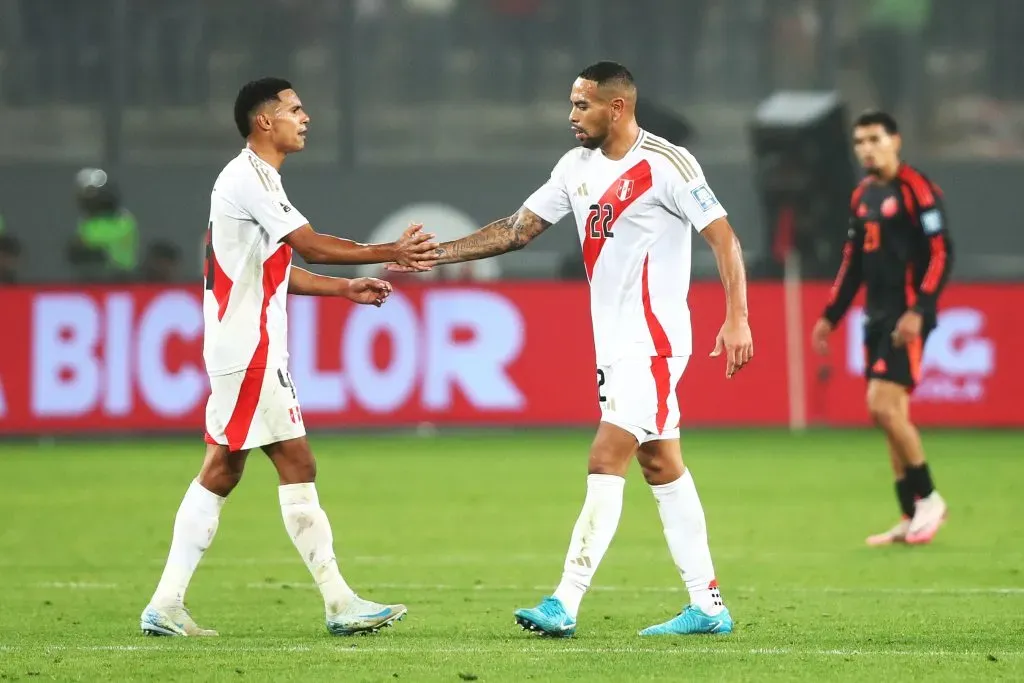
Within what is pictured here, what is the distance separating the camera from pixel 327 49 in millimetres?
28719

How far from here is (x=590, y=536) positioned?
6.68 m

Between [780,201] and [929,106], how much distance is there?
512 centimetres

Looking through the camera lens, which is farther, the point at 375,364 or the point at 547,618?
the point at 375,364

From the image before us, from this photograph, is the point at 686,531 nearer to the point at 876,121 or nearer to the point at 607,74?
the point at 607,74

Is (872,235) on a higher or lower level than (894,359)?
higher

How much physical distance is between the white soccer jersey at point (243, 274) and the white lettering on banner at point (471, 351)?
33.3 feet

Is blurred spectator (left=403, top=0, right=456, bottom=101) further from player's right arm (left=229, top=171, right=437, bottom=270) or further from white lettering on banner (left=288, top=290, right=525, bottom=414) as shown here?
player's right arm (left=229, top=171, right=437, bottom=270)

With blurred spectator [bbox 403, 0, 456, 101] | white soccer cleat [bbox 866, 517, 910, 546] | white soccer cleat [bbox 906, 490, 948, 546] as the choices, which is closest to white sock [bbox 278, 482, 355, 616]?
white soccer cleat [bbox 866, 517, 910, 546]

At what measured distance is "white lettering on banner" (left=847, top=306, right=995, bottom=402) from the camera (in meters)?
17.1

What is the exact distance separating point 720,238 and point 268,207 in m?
1.73

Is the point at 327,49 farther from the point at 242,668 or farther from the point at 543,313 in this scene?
the point at 242,668

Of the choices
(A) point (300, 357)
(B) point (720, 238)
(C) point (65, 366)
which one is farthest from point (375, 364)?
(B) point (720, 238)

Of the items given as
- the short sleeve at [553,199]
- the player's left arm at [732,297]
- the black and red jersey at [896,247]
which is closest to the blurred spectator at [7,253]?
the black and red jersey at [896,247]

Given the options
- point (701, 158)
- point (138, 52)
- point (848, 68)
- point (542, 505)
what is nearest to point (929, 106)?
point (848, 68)
